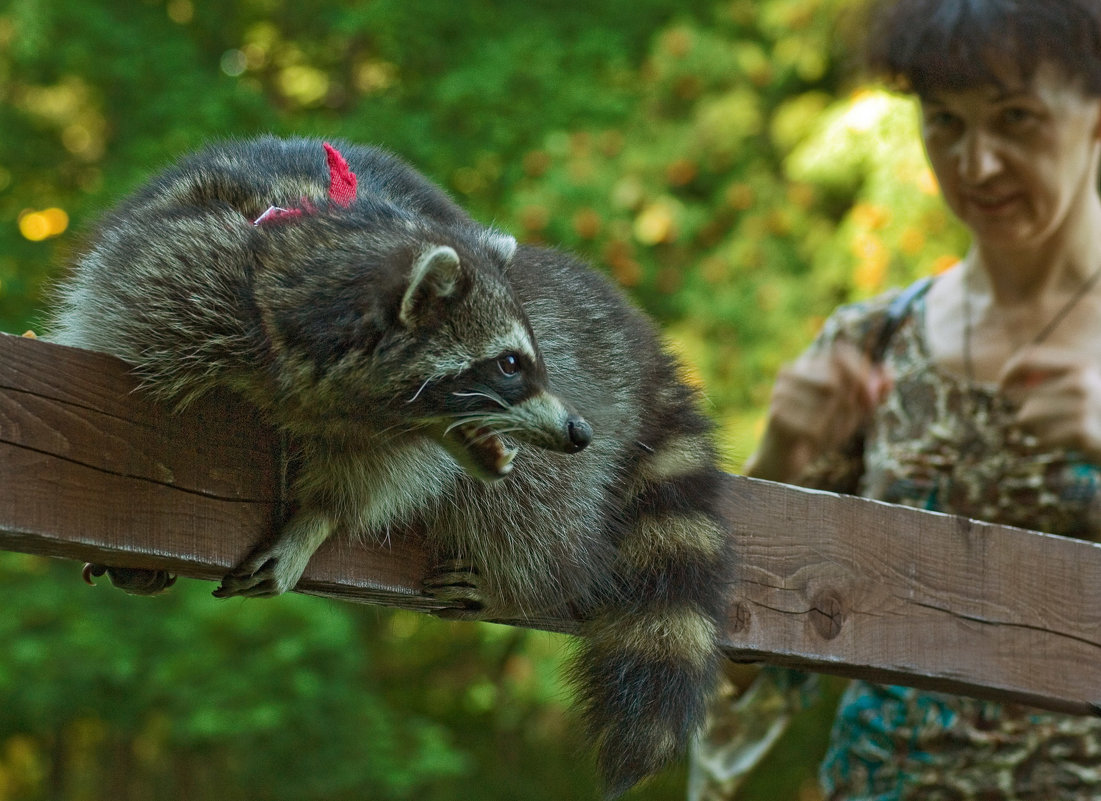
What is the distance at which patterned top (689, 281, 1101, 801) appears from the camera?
246cm

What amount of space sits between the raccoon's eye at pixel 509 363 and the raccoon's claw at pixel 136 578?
0.55 metres

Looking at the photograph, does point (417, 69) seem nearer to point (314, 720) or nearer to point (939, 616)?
point (314, 720)

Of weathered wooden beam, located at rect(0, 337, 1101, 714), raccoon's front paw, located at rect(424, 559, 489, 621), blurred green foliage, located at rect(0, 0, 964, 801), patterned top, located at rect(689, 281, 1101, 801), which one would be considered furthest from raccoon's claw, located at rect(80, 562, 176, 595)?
blurred green foliage, located at rect(0, 0, 964, 801)

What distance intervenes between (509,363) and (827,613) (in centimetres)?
81

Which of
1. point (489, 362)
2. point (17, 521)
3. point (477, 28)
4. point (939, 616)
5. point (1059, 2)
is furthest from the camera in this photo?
point (477, 28)

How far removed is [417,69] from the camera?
629 cm

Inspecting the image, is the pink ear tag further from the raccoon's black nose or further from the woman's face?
the woman's face

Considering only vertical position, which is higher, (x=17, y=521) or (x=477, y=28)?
(x=477, y=28)

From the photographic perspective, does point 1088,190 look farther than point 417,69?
No

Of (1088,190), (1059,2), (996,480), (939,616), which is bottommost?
(939,616)

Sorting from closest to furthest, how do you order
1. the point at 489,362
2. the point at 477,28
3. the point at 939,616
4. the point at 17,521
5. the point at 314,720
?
the point at 17,521 < the point at 489,362 < the point at 939,616 < the point at 314,720 < the point at 477,28

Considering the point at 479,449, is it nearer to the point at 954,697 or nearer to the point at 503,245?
the point at 503,245

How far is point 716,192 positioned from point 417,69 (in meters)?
1.72

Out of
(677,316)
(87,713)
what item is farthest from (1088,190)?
(87,713)
